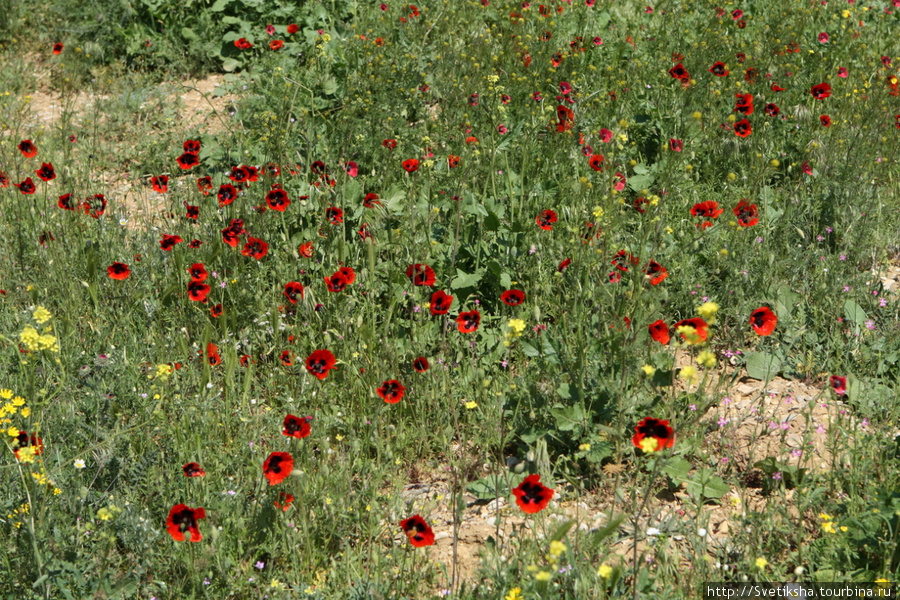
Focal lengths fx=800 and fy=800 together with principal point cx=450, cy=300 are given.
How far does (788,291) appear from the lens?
139 inches

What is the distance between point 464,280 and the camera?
3537 millimetres

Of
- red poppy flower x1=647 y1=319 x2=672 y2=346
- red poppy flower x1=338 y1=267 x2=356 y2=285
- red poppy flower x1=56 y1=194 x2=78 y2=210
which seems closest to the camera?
red poppy flower x1=647 y1=319 x2=672 y2=346

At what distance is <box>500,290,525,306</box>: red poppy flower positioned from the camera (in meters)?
3.26

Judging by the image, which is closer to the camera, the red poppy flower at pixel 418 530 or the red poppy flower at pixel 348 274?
the red poppy flower at pixel 418 530

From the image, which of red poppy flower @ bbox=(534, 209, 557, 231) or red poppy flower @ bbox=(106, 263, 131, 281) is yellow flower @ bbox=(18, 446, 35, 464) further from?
red poppy flower @ bbox=(534, 209, 557, 231)

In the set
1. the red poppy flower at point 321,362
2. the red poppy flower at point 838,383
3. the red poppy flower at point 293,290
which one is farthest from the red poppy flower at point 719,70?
the red poppy flower at point 321,362

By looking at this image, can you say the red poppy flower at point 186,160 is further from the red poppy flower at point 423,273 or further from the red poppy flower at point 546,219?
the red poppy flower at point 546,219

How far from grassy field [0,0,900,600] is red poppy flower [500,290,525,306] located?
0.11 meters

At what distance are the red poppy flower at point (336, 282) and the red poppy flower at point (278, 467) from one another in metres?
1.01

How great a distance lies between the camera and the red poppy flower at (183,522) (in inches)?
87.6

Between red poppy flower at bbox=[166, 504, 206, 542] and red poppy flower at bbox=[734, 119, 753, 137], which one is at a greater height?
red poppy flower at bbox=[734, 119, 753, 137]

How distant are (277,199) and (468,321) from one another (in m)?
1.16

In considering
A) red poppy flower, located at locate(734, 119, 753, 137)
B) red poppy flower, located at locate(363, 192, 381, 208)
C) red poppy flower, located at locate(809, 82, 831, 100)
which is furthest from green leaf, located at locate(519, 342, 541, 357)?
red poppy flower, located at locate(809, 82, 831, 100)

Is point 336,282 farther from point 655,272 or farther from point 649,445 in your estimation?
point 649,445
